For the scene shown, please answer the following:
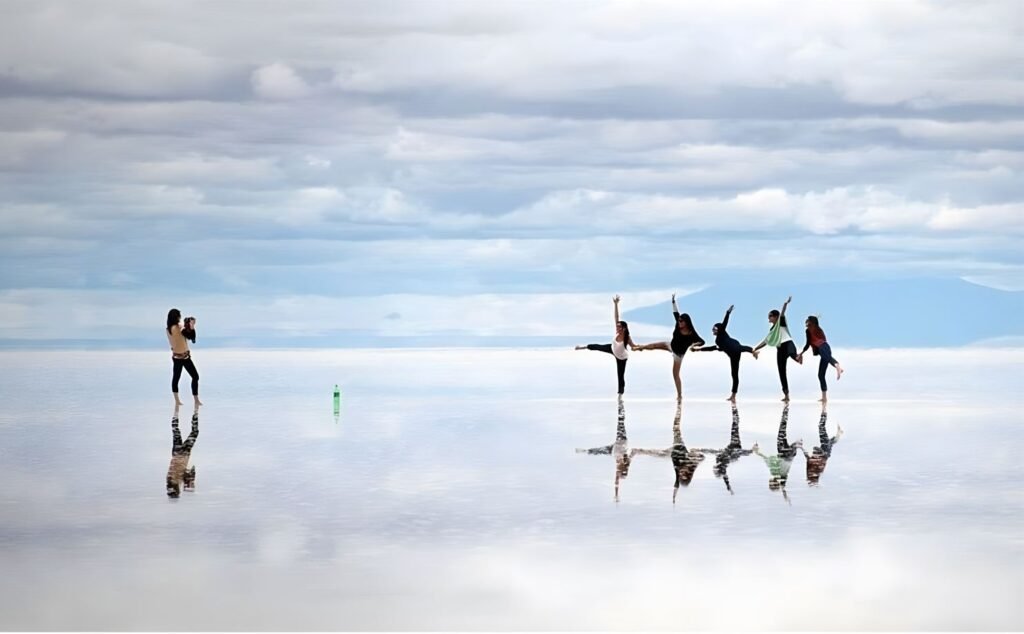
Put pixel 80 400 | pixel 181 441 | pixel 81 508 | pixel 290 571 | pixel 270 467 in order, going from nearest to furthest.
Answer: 1. pixel 290 571
2. pixel 81 508
3. pixel 270 467
4. pixel 181 441
5. pixel 80 400

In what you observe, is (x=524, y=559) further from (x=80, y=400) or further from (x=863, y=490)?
(x=80, y=400)

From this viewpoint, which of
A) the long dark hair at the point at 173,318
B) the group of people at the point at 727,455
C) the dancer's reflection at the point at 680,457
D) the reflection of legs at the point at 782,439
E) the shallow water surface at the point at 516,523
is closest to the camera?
the shallow water surface at the point at 516,523

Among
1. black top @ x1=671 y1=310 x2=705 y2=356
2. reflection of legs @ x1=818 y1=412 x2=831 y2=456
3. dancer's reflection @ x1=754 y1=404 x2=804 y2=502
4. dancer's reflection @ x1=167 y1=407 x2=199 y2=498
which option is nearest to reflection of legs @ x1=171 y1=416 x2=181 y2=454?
dancer's reflection @ x1=167 y1=407 x2=199 y2=498

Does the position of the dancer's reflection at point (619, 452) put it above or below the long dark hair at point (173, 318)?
below

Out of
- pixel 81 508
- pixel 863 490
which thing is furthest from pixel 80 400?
pixel 863 490

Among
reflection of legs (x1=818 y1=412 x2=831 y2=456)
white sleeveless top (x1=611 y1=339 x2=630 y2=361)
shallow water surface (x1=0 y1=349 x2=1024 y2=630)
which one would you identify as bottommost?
shallow water surface (x1=0 y1=349 x2=1024 y2=630)

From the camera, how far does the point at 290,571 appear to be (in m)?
11.7

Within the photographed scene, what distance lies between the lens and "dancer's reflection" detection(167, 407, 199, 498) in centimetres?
1705

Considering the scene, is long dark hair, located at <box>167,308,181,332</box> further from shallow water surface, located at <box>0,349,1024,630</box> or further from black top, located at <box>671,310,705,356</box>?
black top, located at <box>671,310,705,356</box>

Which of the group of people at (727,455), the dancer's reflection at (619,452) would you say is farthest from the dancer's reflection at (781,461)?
the dancer's reflection at (619,452)

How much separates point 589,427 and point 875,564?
14401 millimetres

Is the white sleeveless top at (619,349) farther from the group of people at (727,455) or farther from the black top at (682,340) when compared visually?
the group of people at (727,455)

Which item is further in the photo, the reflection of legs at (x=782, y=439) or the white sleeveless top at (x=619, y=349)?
the white sleeveless top at (x=619, y=349)

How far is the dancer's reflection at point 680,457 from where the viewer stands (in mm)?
17594
